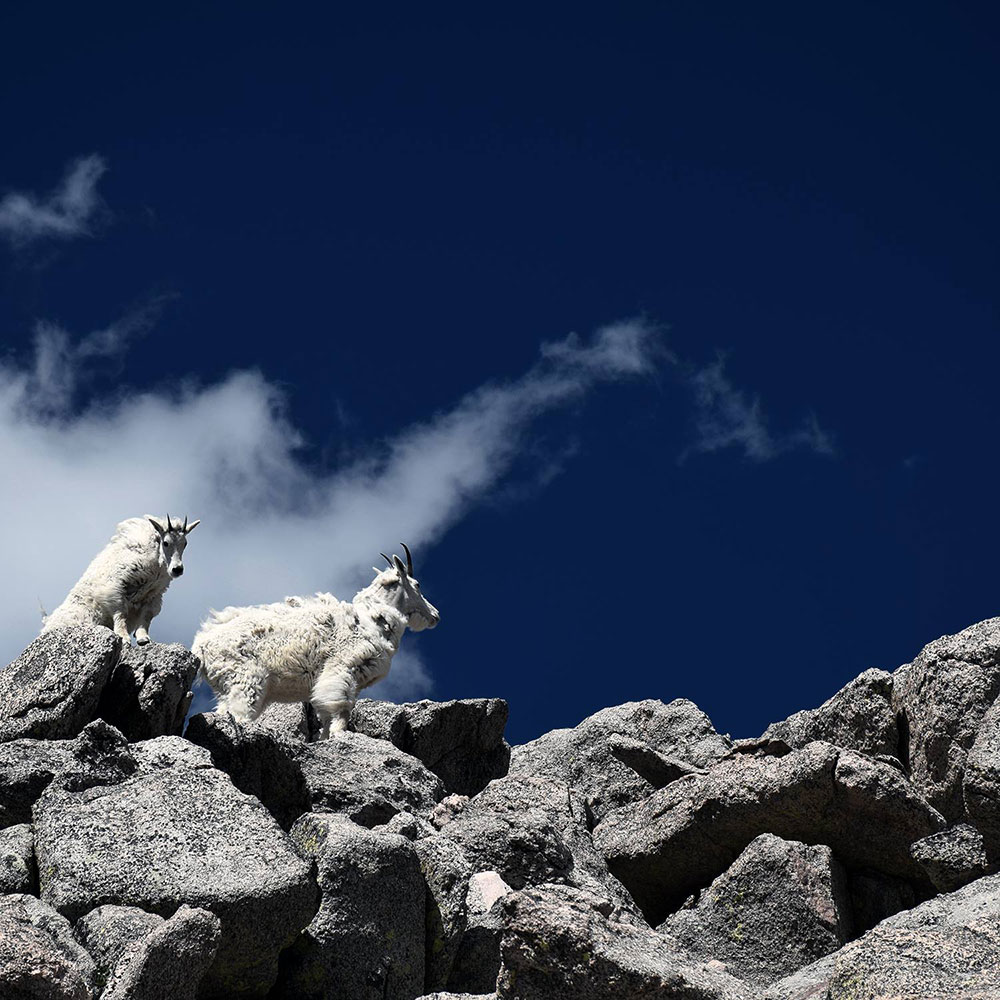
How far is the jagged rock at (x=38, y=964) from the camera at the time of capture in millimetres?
7469

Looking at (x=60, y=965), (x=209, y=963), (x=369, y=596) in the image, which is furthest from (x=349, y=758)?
(x=369, y=596)

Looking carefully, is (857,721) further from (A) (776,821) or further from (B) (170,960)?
(B) (170,960)

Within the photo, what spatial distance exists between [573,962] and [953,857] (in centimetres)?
497

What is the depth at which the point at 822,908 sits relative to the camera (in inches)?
456

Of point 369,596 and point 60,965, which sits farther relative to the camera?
point 369,596

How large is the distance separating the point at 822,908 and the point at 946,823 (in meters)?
2.07

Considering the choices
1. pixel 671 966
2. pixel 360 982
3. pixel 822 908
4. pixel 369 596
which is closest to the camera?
pixel 671 966

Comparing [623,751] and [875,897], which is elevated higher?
[623,751]

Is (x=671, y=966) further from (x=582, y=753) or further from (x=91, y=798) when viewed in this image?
(x=582, y=753)

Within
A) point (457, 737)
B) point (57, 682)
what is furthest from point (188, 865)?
point (457, 737)

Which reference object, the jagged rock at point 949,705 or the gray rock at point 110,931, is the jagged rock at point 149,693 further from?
the jagged rock at point 949,705

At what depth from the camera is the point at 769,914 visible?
11.7 m

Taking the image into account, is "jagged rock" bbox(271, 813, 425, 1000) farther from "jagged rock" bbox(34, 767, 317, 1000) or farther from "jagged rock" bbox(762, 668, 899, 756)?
"jagged rock" bbox(762, 668, 899, 756)

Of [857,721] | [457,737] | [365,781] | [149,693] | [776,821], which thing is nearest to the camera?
[149,693]
